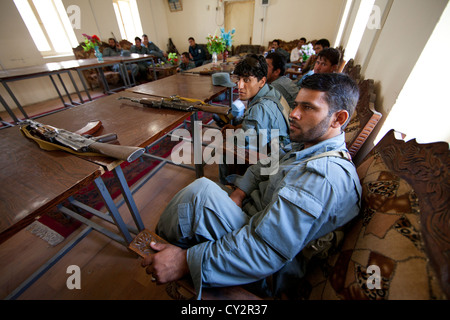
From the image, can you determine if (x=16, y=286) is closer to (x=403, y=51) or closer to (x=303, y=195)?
(x=303, y=195)

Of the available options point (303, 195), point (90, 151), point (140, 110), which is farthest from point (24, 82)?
point (303, 195)

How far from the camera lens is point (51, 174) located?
78cm

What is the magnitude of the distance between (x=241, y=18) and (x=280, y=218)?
9.41 metres

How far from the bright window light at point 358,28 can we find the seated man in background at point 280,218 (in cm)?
268

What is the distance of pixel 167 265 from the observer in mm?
712

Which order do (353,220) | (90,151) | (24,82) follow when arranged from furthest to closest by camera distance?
(24,82) < (90,151) < (353,220)

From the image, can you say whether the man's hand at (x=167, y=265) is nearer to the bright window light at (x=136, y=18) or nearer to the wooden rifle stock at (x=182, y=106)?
the wooden rifle stock at (x=182, y=106)

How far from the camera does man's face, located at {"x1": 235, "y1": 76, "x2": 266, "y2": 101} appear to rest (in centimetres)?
166

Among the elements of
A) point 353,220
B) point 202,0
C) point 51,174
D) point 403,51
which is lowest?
point 353,220

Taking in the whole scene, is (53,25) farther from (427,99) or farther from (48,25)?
(427,99)

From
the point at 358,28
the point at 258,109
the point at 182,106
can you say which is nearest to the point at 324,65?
the point at 358,28

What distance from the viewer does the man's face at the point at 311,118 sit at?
86 centimetres
